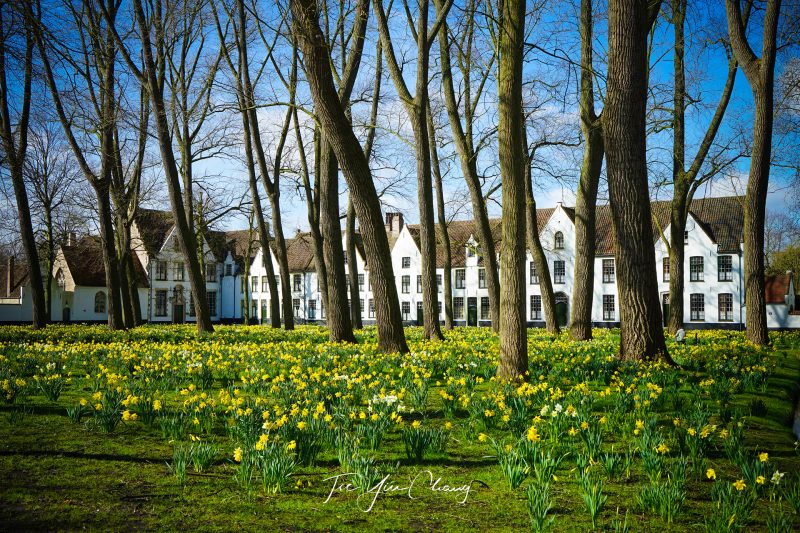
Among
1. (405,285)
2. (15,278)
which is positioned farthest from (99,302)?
(405,285)

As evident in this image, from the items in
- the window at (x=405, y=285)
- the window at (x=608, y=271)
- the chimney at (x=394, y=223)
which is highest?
the chimney at (x=394, y=223)

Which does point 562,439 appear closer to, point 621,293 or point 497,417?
point 497,417

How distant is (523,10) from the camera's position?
26.4 feet

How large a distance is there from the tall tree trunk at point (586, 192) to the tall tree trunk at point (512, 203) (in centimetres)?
739

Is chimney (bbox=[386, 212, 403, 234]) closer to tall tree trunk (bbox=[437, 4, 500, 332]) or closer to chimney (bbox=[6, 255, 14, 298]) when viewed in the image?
chimney (bbox=[6, 255, 14, 298])

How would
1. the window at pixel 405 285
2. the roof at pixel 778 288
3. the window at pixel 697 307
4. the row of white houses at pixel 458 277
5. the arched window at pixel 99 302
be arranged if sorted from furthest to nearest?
the window at pixel 405 285
the arched window at pixel 99 302
the window at pixel 697 307
the roof at pixel 778 288
the row of white houses at pixel 458 277

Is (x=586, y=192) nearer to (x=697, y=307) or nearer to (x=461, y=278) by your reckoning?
(x=697, y=307)

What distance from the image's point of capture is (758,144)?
1479 cm

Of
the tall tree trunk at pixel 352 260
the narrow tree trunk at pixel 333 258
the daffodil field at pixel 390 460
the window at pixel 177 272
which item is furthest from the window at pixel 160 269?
the daffodil field at pixel 390 460

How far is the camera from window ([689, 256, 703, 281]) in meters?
44.6

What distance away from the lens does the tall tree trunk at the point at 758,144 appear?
580 inches

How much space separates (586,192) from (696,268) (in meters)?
34.1

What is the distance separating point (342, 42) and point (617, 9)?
11.7 meters

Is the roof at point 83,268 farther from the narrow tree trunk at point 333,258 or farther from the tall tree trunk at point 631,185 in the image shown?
the tall tree trunk at point 631,185
